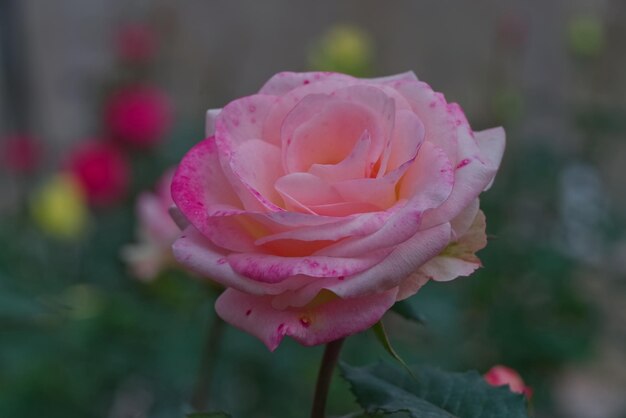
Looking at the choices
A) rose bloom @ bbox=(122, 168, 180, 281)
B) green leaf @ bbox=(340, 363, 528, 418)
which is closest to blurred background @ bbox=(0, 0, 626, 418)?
rose bloom @ bbox=(122, 168, 180, 281)

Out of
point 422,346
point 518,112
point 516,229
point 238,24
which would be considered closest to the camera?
point 422,346

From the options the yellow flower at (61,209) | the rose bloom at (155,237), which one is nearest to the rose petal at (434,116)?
the rose bloom at (155,237)

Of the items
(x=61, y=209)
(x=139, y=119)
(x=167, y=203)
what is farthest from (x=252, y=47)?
(x=167, y=203)

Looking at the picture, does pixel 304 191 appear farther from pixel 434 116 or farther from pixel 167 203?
pixel 167 203

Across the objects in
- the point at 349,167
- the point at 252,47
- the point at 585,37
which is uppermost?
the point at 349,167

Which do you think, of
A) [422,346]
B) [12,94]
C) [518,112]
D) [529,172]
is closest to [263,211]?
[422,346]

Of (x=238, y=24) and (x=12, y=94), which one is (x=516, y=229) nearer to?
(x=238, y=24)
